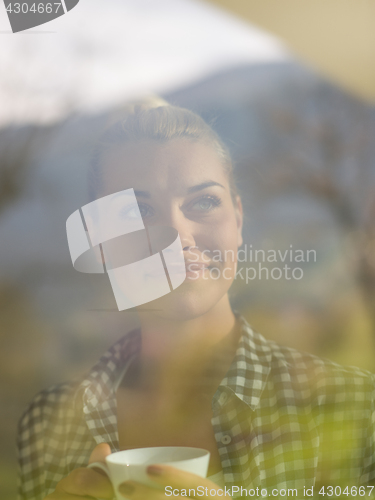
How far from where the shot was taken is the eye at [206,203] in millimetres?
628

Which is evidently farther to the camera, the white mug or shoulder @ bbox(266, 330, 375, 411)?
shoulder @ bbox(266, 330, 375, 411)

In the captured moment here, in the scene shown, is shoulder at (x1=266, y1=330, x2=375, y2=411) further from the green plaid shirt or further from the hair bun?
the hair bun

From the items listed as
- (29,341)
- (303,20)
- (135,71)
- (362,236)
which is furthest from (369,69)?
(29,341)

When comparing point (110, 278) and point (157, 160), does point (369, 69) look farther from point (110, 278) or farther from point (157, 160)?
point (110, 278)

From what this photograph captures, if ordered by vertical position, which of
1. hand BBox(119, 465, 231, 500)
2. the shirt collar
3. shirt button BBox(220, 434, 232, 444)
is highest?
the shirt collar

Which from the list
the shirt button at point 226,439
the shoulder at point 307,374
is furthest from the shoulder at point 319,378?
the shirt button at point 226,439

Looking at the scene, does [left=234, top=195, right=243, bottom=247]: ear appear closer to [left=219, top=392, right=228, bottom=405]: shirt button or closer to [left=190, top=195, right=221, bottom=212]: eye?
[left=190, top=195, right=221, bottom=212]: eye

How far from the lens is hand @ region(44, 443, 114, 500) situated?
561mm

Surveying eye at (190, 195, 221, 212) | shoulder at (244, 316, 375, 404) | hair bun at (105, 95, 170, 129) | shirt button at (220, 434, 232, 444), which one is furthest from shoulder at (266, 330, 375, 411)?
hair bun at (105, 95, 170, 129)

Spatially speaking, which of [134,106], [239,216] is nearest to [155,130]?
[134,106]

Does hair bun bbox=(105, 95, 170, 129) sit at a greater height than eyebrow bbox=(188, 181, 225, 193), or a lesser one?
greater

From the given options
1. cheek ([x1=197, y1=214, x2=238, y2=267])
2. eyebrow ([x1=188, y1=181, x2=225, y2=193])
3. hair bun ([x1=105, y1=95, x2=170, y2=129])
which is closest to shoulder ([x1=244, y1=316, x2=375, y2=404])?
cheek ([x1=197, y1=214, x2=238, y2=267])

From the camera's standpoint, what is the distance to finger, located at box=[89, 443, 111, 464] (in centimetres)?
59

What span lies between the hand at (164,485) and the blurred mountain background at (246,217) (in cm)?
18
